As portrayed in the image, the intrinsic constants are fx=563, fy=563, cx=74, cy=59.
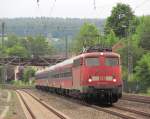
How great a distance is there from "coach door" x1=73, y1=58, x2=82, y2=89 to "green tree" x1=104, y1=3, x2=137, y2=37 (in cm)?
8265

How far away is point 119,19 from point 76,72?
291ft

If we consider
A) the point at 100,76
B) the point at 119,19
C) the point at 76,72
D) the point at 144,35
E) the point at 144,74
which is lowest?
the point at 100,76

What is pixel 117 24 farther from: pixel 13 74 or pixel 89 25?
pixel 13 74

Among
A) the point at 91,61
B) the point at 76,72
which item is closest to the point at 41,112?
the point at 91,61

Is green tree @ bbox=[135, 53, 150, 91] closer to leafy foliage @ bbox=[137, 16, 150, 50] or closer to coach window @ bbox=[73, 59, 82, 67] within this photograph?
leafy foliage @ bbox=[137, 16, 150, 50]

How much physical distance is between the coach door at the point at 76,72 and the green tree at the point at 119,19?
82.7 metres

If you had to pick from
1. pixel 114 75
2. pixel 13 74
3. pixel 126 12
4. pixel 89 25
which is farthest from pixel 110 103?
pixel 13 74

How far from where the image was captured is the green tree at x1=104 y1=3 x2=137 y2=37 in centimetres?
11988

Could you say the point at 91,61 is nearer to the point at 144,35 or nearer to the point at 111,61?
the point at 111,61

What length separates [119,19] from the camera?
122562 millimetres

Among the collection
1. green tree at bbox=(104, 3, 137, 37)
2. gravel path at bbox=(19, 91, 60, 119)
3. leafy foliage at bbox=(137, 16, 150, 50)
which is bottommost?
gravel path at bbox=(19, 91, 60, 119)

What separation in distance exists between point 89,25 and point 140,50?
29.6m

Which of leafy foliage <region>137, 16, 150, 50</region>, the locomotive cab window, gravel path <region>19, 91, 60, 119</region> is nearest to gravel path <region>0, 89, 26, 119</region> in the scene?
gravel path <region>19, 91, 60, 119</region>

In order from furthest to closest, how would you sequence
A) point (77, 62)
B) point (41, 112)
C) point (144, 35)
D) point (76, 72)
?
1. point (144, 35)
2. point (76, 72)
3. point (77, 62)
4. point (41, 112)
